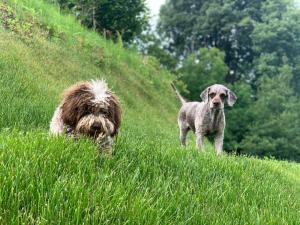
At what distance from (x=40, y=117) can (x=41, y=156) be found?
16.3 ft

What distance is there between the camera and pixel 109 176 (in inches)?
207

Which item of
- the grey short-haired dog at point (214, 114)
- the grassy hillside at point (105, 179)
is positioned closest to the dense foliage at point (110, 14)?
the grassy hillside at point (105, 179)

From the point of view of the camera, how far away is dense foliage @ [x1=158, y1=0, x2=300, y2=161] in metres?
43.1

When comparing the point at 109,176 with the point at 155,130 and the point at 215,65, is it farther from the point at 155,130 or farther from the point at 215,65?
the point at 215,65

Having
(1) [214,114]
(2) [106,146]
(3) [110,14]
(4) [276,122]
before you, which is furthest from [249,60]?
(2) [106,146]

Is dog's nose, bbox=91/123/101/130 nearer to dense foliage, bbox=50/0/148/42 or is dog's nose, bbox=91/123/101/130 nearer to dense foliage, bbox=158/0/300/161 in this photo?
dense foliage, bbox=50/0/148/42

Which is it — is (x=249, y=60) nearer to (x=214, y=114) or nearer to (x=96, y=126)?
(x=214, y=114)

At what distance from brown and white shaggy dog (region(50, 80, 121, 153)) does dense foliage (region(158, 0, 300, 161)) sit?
3606cm

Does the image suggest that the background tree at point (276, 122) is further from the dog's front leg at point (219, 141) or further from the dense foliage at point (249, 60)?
the dog's front leg at point (219, 141)

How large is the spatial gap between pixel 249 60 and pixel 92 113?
172ft

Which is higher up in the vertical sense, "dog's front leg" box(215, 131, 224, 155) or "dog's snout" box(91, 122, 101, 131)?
"dog's snout" box(91, 122, 101, 131)

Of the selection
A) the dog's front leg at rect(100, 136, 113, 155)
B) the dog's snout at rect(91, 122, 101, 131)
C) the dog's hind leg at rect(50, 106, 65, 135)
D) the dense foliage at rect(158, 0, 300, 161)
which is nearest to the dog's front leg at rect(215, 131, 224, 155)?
the dog's hind leg at rect(50, 106, 65, 135)

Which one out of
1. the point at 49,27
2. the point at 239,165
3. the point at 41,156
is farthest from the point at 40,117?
the point at 49,27

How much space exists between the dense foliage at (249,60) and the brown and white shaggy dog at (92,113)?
36.1m
